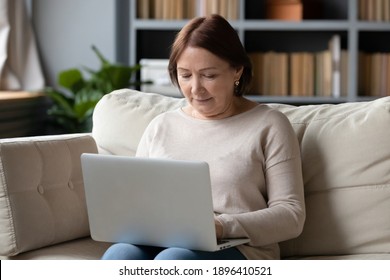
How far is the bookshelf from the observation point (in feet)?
15.7

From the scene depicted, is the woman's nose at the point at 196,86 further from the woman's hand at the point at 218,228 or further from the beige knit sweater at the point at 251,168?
the woman's hand at the point at 218,228

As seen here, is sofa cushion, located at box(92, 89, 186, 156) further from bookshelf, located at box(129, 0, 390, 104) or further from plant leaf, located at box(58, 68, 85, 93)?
bookshelf, located at box(129, 0, 390, 104)

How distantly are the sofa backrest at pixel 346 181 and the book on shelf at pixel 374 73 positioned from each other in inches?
105

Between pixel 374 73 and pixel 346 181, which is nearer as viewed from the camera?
pixel 346 181

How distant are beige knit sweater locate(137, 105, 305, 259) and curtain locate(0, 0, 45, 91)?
272cm

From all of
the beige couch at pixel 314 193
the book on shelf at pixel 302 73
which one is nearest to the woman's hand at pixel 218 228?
the beige couch at pixel 314 193

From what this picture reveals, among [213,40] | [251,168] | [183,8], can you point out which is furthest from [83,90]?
[251,168]

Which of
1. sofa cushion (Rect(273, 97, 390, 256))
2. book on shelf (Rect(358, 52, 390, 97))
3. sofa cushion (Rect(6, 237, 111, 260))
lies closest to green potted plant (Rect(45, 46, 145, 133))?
book on shelf (Rect(358, 52, 390, 97))

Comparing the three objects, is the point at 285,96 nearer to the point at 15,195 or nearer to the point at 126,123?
the point at 126,123

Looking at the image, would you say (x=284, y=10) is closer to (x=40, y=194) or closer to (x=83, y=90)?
(x=83, y=90)

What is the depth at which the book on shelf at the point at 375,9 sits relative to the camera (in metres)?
4.75

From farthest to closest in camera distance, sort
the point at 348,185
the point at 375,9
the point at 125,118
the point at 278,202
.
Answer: the point at 375,9 → the point at 125,118 → the point at 348,185 → the point at 278,202

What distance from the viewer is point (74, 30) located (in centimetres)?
492

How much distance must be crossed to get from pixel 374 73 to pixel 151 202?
129 inches
